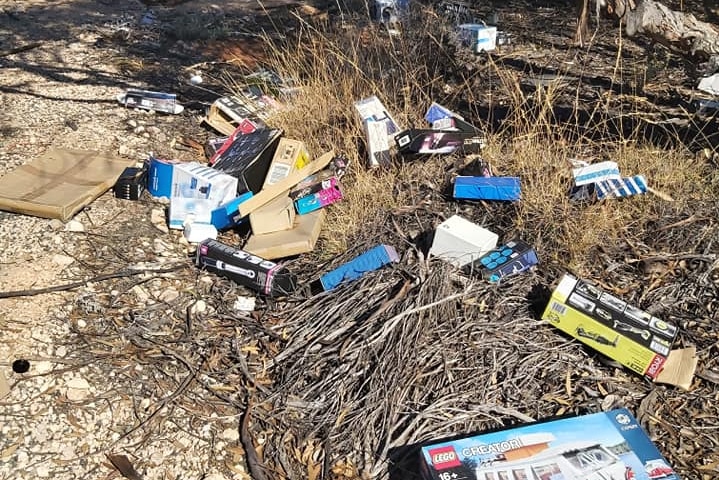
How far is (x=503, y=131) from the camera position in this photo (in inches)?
162

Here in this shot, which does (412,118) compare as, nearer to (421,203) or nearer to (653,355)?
(421,203)

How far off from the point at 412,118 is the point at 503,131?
610 millimetres

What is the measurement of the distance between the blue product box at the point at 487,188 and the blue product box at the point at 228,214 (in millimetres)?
1175

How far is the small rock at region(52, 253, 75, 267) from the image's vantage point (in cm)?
329

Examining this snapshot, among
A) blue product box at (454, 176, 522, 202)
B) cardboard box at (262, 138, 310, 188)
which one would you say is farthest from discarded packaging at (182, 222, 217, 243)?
blue product box at (454, 176, 522, 202)

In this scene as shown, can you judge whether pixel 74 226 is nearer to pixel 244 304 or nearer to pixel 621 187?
pixel 244 304

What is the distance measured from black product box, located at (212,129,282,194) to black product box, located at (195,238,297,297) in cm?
52

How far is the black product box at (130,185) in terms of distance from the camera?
3771 millimetres

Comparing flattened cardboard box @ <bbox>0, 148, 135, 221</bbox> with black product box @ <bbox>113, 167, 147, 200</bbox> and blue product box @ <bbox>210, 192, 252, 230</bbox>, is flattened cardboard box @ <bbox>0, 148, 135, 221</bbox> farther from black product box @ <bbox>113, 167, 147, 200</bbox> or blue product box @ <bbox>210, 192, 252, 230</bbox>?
blue product box @ <bbox>210, 192, 252, 230</bbox>

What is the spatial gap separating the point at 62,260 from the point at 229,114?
1.70 metres

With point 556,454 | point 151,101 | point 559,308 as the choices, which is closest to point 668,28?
point 559,308

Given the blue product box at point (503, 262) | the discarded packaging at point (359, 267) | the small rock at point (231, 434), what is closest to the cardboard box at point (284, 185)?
the discarded packaging at point (359, 267)

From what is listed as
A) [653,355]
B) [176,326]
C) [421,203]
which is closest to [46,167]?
[176,326]

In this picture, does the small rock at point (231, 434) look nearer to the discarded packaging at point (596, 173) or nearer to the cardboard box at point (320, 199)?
the cardboard box at point (320, 199)
